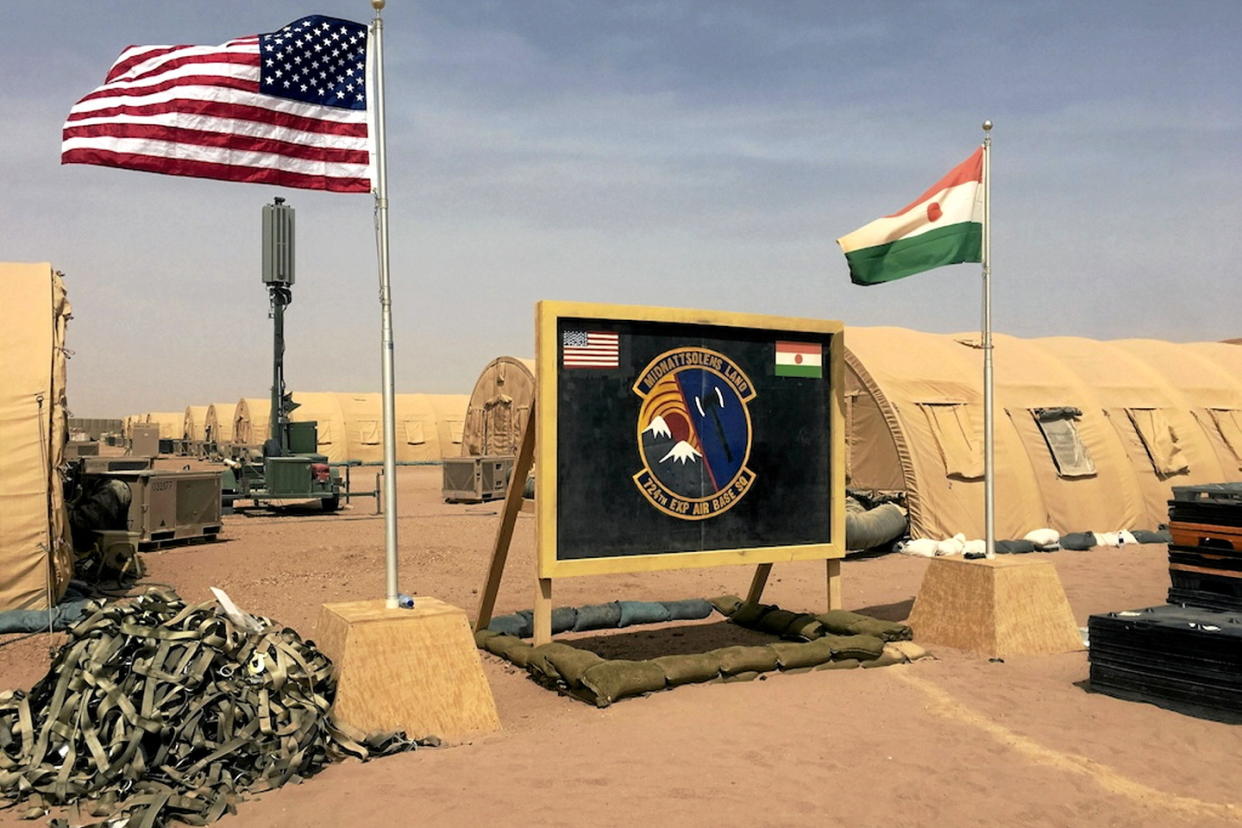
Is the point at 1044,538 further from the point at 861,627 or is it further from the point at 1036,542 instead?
the point at 861,627

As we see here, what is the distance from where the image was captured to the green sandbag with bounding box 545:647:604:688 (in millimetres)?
7383

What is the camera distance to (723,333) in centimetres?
883

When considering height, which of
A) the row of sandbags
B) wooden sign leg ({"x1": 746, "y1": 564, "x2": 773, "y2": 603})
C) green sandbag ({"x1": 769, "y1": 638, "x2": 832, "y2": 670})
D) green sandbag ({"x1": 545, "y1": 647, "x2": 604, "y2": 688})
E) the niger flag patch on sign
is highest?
the niger flag patch on sign

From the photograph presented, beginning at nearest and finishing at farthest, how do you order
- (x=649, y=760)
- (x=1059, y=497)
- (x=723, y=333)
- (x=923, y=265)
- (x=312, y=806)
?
1. (x=312, y=806)
2. (x=649, y=760)
3. (x=723, y=333)
4. (x=923, y=265)
5. (x=1059, y=497)

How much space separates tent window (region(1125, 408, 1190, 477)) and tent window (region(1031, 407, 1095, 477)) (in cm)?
217

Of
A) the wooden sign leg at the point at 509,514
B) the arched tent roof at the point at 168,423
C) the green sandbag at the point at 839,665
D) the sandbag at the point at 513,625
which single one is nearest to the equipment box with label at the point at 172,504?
the sandbag at the point at 513,625

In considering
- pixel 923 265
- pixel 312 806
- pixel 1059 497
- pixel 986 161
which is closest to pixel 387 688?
pixel 312 806

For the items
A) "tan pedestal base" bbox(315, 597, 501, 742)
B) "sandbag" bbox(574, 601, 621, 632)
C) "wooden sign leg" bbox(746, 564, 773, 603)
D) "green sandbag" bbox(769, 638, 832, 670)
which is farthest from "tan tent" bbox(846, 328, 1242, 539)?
"tan pedestal base" bbox(315, 597, 501, 742)

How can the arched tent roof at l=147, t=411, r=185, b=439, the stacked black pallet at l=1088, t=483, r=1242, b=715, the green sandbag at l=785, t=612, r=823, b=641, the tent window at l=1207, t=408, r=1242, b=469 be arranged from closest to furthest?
the stacked black pallet at l=1088, t=483, r=1242, b=715
the green sandbag at l=785, t=612, r=823, b=641
the tent window at l=1207, t=408, r=1242, b=469
the arched tent roof at l=147, t=411, r=185, b=439

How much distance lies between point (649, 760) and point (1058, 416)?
653 inches

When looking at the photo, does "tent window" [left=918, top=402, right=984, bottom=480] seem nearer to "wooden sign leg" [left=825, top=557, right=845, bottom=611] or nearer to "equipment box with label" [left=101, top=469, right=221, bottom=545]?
"wooden sign leg" [left=825, top=557, right=845, bottom=611]

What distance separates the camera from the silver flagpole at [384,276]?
6715 mm

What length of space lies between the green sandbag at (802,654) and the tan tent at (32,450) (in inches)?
308

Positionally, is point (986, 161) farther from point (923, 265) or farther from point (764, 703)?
point (764, 703)
